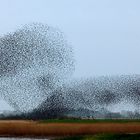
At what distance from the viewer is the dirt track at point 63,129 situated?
34.7ft

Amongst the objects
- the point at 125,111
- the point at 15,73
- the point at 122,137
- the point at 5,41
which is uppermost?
the point at 5,41

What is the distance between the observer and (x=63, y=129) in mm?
10672

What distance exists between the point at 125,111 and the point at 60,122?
1.47m

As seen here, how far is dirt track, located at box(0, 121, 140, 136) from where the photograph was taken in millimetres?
10586

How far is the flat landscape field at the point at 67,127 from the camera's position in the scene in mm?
10586

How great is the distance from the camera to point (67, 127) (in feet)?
35.0

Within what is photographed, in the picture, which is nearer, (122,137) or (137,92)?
(122,137)

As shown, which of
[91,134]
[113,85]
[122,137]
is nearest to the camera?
[122,137]

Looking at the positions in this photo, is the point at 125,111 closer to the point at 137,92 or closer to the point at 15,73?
the point at 137,92

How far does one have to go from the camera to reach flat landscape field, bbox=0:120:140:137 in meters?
10.6

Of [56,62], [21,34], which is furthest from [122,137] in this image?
[21,34]

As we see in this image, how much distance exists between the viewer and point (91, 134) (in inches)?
412

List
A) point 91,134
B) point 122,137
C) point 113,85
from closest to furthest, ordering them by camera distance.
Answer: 1. point 122,137
2. point 91,134
3. point 113,85

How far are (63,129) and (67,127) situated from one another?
0.10 metres
